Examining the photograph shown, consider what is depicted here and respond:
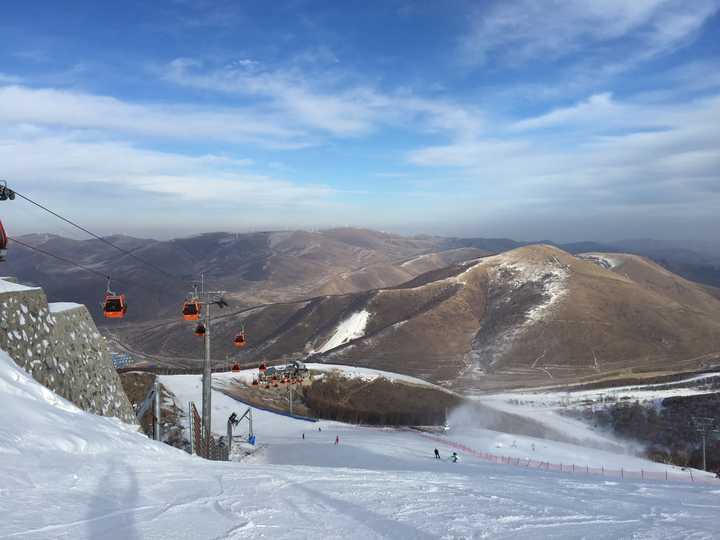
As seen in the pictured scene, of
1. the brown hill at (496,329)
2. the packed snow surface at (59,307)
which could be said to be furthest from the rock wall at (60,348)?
the brown hill at (496,329)

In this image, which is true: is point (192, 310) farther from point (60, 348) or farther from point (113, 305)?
point (60, 348)

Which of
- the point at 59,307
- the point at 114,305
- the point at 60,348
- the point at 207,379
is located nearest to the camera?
the point at 60,348

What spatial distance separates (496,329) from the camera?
138m

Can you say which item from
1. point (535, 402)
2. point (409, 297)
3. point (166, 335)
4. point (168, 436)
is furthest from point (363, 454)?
point (166, 335)

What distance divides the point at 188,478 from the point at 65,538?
330 cm

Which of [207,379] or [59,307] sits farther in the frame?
[207,379]

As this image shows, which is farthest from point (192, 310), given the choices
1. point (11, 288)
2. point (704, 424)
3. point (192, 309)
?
point (704, 424)

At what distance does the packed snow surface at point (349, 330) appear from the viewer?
147337mm

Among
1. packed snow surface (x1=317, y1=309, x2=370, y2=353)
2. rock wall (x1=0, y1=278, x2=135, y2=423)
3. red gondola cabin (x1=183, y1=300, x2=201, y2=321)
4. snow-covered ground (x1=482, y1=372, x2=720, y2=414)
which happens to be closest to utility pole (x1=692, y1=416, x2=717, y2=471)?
snow-covered ground (x1=482, y1=372, x2=720, y2=414)

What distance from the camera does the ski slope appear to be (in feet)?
20.1

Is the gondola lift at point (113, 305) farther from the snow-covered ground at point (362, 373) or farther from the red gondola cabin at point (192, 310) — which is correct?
the snow-covered ground at point (362, 373)

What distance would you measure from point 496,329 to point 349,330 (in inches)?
1682

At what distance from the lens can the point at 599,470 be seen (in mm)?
39531

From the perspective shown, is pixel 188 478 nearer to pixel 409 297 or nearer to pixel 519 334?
pixel 519 334
